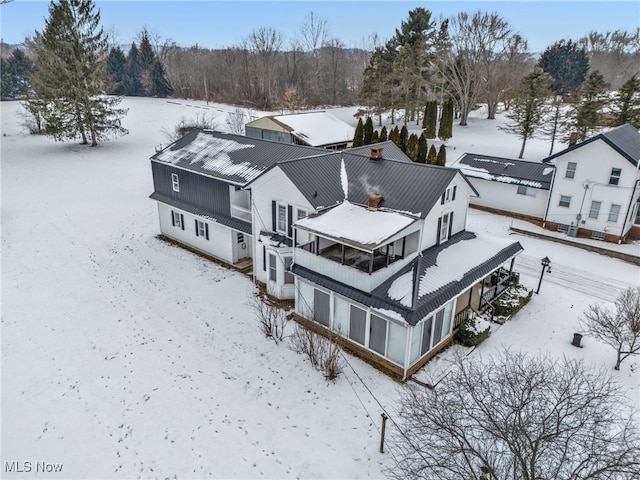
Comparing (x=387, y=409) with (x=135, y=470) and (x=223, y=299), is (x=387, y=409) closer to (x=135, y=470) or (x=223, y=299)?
(x=135, y=470)

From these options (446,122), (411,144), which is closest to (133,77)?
(446,122)

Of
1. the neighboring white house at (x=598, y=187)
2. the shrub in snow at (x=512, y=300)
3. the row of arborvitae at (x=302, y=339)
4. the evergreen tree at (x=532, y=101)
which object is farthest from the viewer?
the evergreen tree at (x=532, y=101)

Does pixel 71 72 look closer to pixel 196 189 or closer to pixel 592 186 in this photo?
pixel 196 189

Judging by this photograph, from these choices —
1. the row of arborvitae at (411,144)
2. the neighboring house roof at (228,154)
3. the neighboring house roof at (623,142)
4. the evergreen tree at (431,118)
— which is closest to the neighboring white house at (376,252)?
the neighboring house roof at (228,154)

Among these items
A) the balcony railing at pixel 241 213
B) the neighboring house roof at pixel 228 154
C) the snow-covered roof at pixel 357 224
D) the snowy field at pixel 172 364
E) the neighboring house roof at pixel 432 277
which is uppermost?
the neighboring house roof at pixel 228 154

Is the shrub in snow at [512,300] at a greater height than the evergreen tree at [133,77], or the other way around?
the evergreen tree at [133,77]

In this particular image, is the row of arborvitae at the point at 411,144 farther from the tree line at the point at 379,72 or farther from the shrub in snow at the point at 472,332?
the shrub in snow at the point at 472,332

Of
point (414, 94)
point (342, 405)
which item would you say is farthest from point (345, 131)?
point (342, 405)
